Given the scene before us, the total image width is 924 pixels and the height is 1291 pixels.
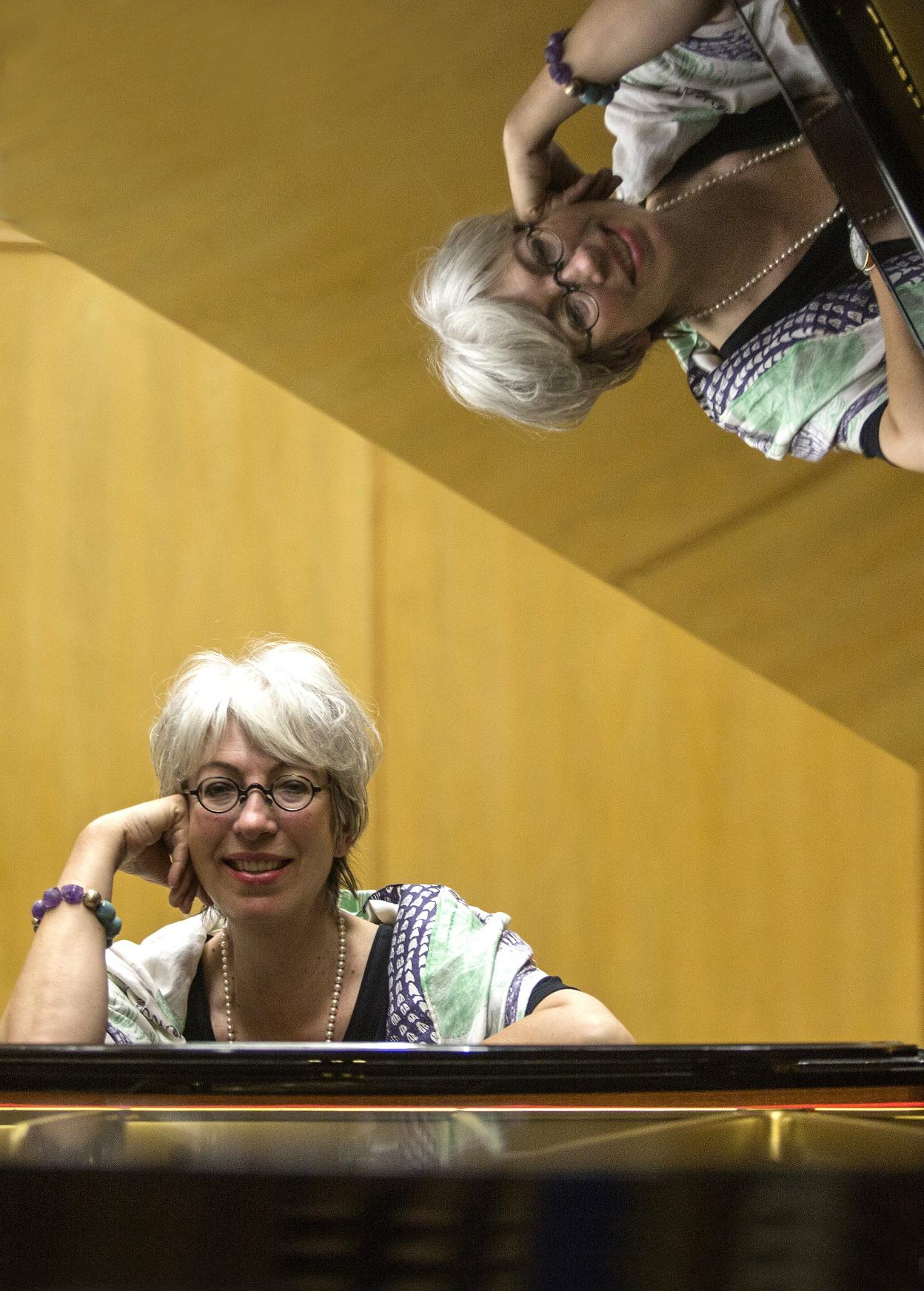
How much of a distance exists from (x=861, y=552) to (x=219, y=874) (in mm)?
609

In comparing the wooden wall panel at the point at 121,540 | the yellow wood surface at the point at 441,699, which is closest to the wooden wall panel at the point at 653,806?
the yellow wood surface at the point at 441,699

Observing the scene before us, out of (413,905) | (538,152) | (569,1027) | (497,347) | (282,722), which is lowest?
(569,1027)

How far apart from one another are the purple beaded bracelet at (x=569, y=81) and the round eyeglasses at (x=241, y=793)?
54 centimetres

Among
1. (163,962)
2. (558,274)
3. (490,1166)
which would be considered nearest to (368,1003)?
(163,962)

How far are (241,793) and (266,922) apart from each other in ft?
0.36

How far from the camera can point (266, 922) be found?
0.98 metres

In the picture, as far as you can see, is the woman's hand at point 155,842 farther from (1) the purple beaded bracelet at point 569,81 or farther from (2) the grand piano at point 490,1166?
(1) the purple beaded bracelet at point 569,81

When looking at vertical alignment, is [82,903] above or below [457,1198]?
above

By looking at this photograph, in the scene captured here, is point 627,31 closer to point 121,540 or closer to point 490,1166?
point 121,540

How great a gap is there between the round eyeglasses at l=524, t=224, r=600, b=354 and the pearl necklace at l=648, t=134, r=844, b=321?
0.07 metres

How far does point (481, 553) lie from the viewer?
1133 millimetres

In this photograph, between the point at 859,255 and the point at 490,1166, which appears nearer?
the point at 490,1166

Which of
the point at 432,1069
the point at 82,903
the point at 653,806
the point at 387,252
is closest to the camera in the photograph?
the point at 432,1069

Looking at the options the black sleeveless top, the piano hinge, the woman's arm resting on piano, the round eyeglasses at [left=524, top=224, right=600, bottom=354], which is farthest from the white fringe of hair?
the piano hinge
